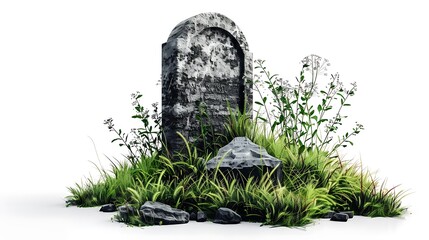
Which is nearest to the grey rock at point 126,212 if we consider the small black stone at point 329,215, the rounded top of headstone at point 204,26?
the small black stone at point 329,215

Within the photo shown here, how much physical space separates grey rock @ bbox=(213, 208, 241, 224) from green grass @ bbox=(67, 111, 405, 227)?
0.58ft

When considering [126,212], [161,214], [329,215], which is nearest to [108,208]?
[126,212]

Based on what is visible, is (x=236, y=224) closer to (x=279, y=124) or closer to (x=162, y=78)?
(x=279, y=124)

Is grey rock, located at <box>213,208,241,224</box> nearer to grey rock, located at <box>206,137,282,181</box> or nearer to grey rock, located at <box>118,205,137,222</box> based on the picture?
grey rock, located at <box>206,137,282,181</box>

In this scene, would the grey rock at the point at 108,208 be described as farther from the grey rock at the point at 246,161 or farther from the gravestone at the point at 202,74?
the grey rock at the point at 246,161

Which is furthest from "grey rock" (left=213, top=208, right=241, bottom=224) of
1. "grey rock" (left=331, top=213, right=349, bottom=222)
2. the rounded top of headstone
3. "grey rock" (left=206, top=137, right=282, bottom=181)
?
the rounded top of headstone

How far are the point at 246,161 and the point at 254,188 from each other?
47 cm

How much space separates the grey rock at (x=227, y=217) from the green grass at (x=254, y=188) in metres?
0.18

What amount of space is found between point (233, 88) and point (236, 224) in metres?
2.86

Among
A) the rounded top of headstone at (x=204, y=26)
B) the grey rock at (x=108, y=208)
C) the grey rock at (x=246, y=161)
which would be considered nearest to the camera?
the grey rock at (x=246, y=161)

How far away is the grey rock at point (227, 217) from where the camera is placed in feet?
19.5

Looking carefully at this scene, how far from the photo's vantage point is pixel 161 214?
19.5ft

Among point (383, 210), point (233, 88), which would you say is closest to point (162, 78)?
point (233, 88)

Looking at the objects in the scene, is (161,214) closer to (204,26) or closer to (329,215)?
(329,215)
